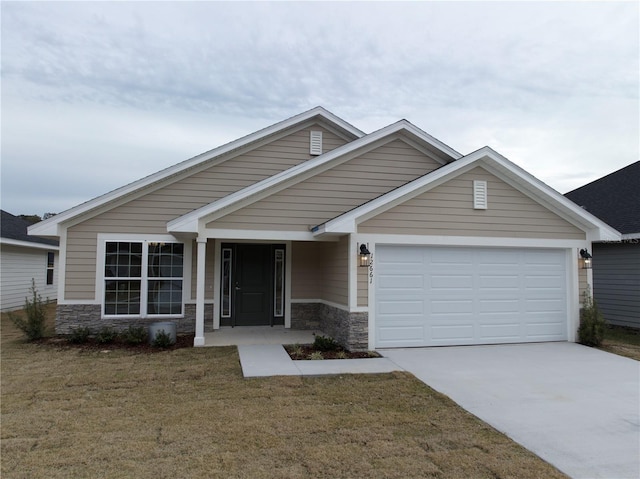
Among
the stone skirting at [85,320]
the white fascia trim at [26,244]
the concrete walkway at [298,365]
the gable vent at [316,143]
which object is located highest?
the gable vent at [316,143]

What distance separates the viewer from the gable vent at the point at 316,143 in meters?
11.5

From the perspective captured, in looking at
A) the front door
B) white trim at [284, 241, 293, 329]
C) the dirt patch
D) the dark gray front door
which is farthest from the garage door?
the dark gray front door

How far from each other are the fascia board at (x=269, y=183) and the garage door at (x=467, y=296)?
251 centimetres

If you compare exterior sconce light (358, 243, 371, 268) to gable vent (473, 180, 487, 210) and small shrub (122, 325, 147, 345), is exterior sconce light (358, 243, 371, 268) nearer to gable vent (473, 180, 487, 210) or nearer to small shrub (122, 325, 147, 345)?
gable vent (473, 180, 487, 210)

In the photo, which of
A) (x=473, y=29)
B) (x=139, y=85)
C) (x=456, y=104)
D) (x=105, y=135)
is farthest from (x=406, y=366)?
(x=105, y=135)

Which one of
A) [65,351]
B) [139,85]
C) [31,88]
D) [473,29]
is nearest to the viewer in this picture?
[65,351]

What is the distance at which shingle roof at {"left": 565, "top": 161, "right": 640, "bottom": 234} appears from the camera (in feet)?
39.8

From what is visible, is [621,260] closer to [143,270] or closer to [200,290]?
[200,290]

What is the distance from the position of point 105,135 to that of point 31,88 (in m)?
3.83

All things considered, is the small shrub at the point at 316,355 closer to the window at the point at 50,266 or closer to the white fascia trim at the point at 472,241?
the white fascia trim at the point at 472,241

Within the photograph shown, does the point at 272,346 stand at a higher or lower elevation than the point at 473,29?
lower

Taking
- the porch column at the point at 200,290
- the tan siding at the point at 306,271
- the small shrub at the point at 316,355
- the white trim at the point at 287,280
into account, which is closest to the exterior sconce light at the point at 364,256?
the small shrub at the point at 316,355

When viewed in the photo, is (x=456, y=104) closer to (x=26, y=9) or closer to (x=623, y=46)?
(x=623, y=46)

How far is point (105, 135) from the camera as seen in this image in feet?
53.7
